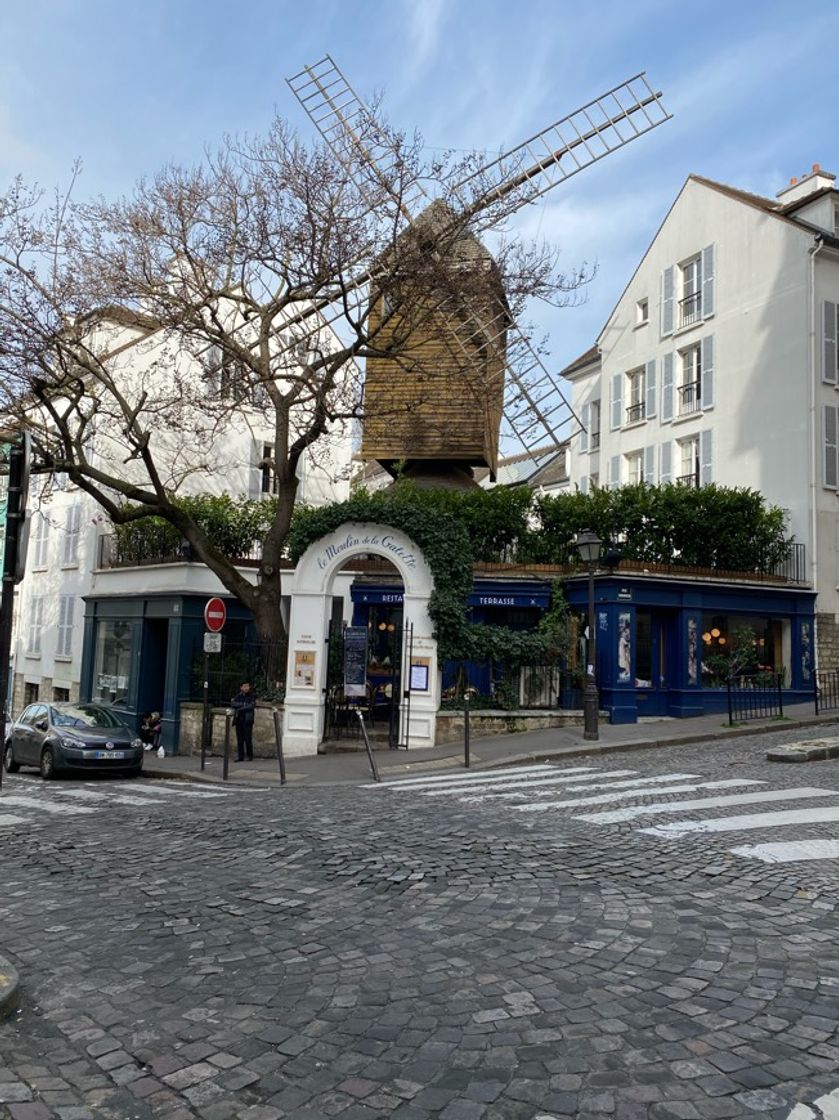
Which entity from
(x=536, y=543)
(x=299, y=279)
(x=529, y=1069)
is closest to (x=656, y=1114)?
(x=529, y=1069)

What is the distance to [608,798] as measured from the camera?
34.6 feet

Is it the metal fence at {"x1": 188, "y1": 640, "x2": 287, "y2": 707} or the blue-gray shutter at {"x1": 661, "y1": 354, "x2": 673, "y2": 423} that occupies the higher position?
the blue-gray shutter at {"x1": 661, "y1": 354, "x2": 673, "y2": 423}

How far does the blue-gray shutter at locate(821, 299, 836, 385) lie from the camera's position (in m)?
24.2

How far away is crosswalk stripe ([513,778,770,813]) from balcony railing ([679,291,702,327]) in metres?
20.6

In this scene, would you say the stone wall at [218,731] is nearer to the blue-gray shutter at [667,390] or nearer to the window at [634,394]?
the blue-gray shutter at [667,390]

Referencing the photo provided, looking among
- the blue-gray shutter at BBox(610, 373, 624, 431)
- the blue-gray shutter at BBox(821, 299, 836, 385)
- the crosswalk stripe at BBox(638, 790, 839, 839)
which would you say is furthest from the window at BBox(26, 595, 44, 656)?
the crosswalk stripe at BBox(638, 790, 839, 839)

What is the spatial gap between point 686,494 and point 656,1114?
20.3 metres

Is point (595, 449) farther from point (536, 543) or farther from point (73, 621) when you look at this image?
point (73, 621)

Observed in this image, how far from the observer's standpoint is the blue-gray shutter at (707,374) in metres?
27.4

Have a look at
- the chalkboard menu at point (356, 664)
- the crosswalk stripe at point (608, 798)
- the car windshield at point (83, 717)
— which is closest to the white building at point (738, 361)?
the chalkboard menu at point (356, 664)

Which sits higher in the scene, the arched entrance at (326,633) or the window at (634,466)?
the window at (634,466)

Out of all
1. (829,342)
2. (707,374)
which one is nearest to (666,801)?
(829,342)

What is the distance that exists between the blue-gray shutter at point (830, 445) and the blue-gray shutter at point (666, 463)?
5.47 meters

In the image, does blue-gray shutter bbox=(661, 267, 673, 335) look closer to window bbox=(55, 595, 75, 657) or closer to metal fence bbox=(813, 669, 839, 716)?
metal fence bbox=(813, 669, 839, 716)
